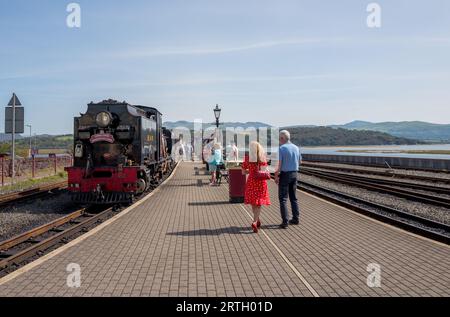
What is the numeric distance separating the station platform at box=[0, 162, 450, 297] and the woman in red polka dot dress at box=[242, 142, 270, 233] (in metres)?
0.45

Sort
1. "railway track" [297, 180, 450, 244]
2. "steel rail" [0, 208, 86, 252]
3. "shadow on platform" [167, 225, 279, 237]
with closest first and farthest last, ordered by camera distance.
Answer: "steel rail" [0, 208, 86, 252]
"railway track" [297, 180, 450, 244]
"shadow on platform" [167, 225, 279, 237]

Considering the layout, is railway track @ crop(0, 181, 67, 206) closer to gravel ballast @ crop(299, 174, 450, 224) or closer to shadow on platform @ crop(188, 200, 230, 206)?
shadow on platform @ crop(188, 200, 230, 206)

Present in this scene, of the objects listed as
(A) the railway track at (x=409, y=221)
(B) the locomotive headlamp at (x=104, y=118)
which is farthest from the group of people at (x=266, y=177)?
(B) the locomotive headlamp at (x=104, y=118)

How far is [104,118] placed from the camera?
12688 millimetres

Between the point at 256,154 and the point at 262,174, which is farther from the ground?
the point at 256,154

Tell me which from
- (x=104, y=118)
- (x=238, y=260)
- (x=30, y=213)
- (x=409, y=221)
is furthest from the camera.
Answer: (x=104, y=118)

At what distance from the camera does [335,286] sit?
15.9 ft

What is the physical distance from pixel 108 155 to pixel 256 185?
21.4 feet

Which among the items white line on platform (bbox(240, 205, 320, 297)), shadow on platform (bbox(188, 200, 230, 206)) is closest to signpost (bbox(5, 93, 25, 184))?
shadow on platform (bbox(188, 200, 230, 206))

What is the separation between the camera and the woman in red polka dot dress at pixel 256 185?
7.91 m

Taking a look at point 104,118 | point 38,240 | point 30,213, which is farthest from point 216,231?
point 104,118

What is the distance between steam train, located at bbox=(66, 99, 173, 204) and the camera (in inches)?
475

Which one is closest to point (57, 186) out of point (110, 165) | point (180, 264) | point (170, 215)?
point (110, 165)

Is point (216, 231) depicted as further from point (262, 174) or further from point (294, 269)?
point (294, 269)
